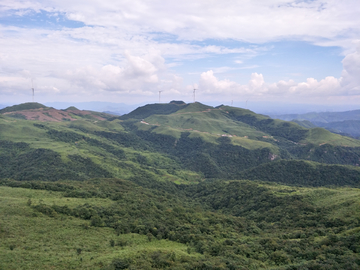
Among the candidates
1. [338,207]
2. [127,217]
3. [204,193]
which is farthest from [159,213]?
[204,193]

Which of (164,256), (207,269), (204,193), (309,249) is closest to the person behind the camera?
(207,269)

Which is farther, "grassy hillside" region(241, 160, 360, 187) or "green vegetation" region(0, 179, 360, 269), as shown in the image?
"grassy hillside" region(241, 160, 360, 187)

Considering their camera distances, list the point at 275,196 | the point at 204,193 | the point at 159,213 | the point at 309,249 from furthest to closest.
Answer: the point at 204,193
the point at 275,196
the point at 159,213
the point at 309,249

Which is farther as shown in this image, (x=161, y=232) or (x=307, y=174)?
(x=307, y=174)

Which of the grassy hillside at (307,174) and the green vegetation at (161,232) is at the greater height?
the green vegetation at (161,232)

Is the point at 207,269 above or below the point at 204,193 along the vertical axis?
above

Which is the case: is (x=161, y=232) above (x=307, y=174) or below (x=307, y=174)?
above

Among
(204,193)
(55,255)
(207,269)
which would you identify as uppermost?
(55,255)

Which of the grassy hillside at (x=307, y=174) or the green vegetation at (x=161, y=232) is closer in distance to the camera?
the green vegetation at (x=161, y=232)

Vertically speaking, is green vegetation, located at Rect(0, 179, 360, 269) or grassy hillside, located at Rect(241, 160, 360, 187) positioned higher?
green vegetation, located at Rect(0, 179, 360, 269)

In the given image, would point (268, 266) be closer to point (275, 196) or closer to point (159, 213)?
point (159, 213)

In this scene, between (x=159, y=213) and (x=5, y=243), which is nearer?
(x=5, y=243)
